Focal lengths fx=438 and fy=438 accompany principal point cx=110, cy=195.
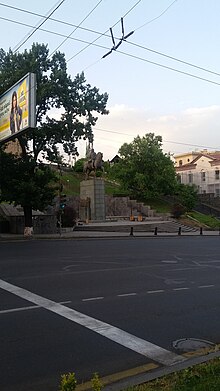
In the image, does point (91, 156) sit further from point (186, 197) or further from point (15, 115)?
point (15, 115)

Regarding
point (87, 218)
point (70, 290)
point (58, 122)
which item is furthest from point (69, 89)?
point (70, 290)

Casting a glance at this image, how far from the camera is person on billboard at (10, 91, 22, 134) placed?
24.2m

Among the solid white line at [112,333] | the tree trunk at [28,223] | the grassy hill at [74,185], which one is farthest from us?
the grassy hill at [74,185]

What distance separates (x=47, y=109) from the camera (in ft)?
113

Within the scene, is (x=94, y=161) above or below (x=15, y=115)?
above

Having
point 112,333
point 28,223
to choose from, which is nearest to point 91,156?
point 28,223

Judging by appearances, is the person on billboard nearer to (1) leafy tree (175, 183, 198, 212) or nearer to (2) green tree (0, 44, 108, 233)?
(2) green tree (0, 44, 108, 233)

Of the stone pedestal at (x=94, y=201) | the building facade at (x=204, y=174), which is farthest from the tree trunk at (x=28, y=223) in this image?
the building facade at (x=204, y=174)

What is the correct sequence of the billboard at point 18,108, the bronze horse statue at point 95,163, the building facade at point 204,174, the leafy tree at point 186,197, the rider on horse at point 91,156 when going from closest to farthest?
the billboard at point 18,108
the bronze horse statue at point 95,163
the rider on horse at point 91,156
the leafy tree at point 186,197
the building facade at point 204,174

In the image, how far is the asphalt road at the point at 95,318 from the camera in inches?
213

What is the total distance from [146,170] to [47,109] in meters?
32.2

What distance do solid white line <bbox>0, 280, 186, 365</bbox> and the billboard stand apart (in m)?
14.9

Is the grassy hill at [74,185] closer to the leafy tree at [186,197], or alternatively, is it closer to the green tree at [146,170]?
the green tree at [146,170]

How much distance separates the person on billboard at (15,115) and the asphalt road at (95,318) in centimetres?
1159
